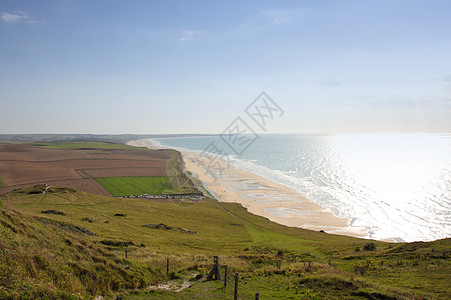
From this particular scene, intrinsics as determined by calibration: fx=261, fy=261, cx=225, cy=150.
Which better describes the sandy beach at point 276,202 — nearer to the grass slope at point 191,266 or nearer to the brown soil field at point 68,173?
the grass slope at point 191,266

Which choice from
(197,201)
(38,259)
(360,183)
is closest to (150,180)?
(197,201)

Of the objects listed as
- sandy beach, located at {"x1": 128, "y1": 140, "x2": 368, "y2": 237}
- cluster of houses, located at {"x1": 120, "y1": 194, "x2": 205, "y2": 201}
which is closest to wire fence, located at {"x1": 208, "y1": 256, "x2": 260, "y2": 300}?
sandy beach, located at {"x1": 128, "y1": 140, "x2": 368, "y2": 237}

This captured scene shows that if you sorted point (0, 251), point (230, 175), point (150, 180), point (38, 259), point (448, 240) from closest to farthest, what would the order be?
point (0, 251) → point (38, 259) → point (448, 240) → point (150, 180) → point (230, 175)

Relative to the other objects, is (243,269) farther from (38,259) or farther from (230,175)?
(230,175)

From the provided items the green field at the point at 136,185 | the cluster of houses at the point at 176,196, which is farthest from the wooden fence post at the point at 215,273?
the green field at the point at 136,185

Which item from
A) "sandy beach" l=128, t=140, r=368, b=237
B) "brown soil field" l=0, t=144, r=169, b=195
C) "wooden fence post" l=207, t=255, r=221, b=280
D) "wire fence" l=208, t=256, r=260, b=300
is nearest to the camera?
"wire fence" l=208, t=256, r=260, b=300

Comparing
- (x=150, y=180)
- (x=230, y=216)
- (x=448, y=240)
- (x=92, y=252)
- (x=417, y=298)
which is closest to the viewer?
(x=417, y=298)

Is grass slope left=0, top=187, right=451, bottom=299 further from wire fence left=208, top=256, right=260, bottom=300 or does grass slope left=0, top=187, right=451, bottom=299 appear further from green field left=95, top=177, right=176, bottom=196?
green field left=95, top=177, right=176, bottom=196
